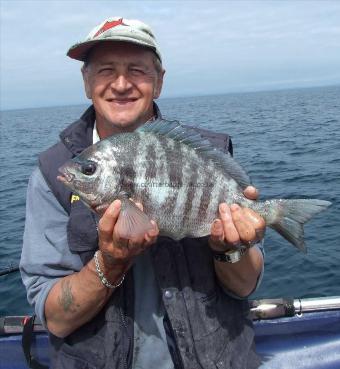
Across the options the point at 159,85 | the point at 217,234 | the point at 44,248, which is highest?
the point at 159,85

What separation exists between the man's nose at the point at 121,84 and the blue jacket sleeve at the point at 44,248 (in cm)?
82

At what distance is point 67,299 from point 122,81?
4.79 feet

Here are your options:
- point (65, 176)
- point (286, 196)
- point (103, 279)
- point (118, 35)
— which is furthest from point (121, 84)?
point (286, 196)

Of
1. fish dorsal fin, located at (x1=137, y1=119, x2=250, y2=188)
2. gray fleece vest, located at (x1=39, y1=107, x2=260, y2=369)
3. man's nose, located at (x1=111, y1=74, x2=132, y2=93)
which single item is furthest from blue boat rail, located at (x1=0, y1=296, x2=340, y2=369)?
man's nose, located at (x1=111, y1=74, x2=132, y2=93)

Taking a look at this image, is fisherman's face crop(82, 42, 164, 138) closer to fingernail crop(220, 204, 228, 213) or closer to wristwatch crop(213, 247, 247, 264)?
fingernail crop(220, 204, 228, 213)

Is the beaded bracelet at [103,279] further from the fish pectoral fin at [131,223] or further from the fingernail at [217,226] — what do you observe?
the fingernail at [217,226]

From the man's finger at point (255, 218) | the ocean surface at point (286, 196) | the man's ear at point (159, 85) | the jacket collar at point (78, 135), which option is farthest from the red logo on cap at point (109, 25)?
the ocean surface at point (286, 196)

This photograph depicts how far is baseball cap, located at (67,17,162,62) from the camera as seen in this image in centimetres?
293

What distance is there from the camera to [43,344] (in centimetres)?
426

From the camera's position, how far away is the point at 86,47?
308cm

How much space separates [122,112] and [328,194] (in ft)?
33.4

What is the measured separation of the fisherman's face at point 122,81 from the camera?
3.04 m

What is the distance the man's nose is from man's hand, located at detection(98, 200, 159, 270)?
0.78 m

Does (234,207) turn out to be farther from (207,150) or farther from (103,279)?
(103,279)
